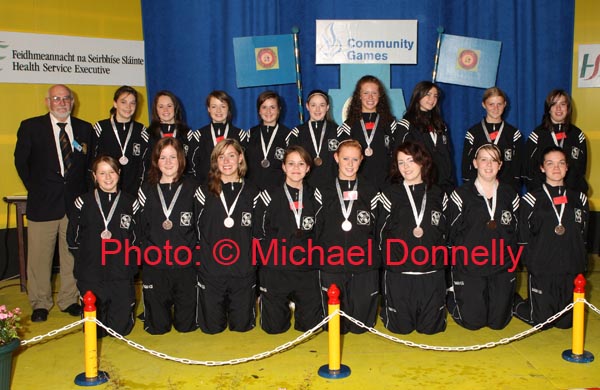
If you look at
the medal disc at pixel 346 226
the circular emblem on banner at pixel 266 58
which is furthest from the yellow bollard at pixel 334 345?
the circular emblem on banner at pixel 266 58

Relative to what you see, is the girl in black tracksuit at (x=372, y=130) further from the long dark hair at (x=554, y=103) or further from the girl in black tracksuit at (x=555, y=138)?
the long dark hair at (x=554, y=103)

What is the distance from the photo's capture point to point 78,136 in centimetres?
636

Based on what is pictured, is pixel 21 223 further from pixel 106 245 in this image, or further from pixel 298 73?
pixel 298 73

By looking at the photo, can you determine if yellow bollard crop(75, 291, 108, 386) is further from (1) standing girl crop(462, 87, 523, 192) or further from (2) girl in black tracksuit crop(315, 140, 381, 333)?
(1) standing girl crop(462, 87, 523, 192)

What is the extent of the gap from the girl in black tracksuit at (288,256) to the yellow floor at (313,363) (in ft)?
0.66

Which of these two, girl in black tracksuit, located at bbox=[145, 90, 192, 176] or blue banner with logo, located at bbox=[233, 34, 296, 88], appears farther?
blue banner with logo, located at bbox=[233, 34, 296, 88]

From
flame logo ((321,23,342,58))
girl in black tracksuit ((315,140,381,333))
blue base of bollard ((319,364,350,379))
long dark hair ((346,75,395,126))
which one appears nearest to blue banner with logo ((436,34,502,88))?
flame logo ((321,23,342,58))

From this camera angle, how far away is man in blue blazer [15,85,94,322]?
6.18m

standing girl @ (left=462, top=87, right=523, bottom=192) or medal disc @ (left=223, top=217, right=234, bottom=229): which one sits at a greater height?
standing girl @ (left=462, top=87, right=523, bottom=192)

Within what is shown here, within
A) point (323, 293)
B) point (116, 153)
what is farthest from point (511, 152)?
point (116, 153)

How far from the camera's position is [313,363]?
16.3 feet

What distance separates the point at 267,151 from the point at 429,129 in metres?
A: 1.56

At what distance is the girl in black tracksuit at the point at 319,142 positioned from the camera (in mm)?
6547

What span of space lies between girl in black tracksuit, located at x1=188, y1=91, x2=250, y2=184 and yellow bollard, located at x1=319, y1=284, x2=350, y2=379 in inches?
97.4
